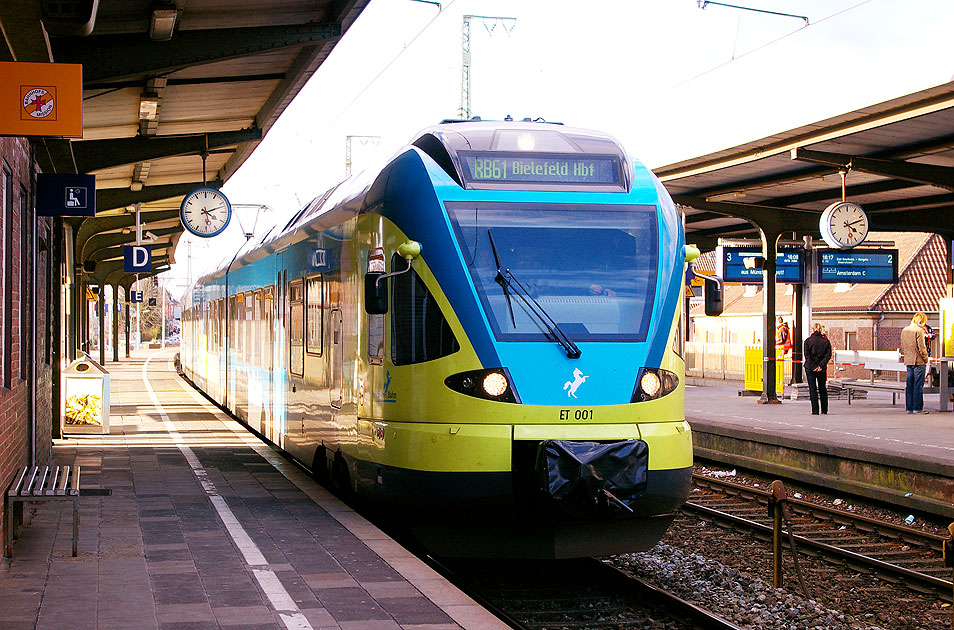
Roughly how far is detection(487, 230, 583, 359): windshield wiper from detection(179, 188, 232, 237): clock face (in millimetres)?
11543

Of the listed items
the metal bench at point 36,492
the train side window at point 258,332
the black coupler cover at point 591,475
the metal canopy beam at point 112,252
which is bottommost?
the metal bench at point 36,492

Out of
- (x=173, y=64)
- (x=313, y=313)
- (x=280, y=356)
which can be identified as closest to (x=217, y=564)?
(x=313, y=313)

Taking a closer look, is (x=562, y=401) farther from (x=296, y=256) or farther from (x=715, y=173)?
(x=715, y=173)

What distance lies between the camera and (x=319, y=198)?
11.9 m

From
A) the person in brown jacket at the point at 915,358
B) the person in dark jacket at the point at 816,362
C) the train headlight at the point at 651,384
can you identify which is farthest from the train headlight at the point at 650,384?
Answer: the person in dark jacket at the point at 816,362

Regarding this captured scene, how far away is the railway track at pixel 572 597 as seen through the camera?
7301 mm

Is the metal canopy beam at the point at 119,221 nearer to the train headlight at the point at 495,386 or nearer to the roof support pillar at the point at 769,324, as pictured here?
the roof support pillar at the point at 769,324

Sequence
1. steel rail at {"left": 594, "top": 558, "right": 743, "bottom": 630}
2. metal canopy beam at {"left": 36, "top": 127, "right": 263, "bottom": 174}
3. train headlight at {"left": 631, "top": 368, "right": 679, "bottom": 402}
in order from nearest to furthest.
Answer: steel rail at {"left": 594, "top": 558, "right": 743, "bottom": 630}
train headlight at {"left": 631, "top": 368, "right": 679, "bottom": 402}
metal canopy beam at {"left": 36, "top": 127, "right": 263, "bottom": 174}

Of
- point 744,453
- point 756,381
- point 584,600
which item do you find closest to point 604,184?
point 584,600

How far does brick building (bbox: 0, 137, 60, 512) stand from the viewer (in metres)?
Result: 7.65

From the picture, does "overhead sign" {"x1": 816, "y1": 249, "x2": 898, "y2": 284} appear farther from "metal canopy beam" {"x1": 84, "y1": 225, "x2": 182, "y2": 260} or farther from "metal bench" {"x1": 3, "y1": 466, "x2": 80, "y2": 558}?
"metal bench" {"x1": 3, "y1": 466, "x2": 80, "y2": 558}

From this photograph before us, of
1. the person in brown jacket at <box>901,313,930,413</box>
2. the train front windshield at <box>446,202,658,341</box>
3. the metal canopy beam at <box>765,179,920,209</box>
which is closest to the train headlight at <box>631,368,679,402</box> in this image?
the train front windshield at <box>446,202,658,341</box>

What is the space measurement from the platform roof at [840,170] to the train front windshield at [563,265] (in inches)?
245

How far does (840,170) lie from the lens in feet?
57.0
